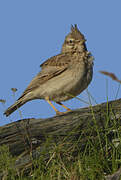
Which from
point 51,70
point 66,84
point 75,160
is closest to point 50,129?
point 75,160

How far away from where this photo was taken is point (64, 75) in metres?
10.1

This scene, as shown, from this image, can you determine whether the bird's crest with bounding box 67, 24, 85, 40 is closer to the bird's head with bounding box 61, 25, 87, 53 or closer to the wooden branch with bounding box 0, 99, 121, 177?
the bird's head with bounding box 61, 25, 87, 53

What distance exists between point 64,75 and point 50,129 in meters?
2.78

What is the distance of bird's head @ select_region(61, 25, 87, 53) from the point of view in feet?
35.4

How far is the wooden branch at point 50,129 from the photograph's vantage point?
23.2 feet

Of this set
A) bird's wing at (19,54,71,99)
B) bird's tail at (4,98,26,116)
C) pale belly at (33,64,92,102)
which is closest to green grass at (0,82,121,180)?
pale belly at (33,64,92,102)

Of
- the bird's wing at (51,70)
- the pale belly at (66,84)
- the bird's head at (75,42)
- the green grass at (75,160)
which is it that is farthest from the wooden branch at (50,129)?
the bird's head at (75,42)

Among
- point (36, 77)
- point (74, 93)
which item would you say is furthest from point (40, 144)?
point (36, 77)

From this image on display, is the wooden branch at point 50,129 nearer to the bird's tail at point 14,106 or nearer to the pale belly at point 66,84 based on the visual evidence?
the pale belly at point 66,84

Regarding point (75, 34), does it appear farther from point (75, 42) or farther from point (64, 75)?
point (64, 75)

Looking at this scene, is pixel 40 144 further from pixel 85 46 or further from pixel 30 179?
pixel 85 46

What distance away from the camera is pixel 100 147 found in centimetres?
657

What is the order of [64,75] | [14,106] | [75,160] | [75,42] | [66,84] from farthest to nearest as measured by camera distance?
1. [75,42]
2. [14,106]
3. [64,75]
4. [66,84]
5. [75,160]

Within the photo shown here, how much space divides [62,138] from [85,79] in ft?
9.66
